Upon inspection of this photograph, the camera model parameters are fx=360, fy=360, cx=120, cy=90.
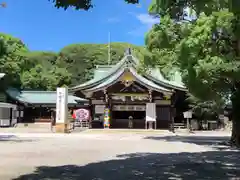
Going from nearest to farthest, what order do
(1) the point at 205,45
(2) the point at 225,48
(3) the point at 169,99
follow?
(1) the point at 205,45 → (2) the point at 225,48 → (3) the point at 169,99

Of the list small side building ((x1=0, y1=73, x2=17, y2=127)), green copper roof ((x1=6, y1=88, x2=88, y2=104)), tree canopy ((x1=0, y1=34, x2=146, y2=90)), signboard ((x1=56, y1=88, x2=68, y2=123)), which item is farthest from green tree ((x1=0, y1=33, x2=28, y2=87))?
signboard ((x1=56, y1=88, x2=68, y2=123))

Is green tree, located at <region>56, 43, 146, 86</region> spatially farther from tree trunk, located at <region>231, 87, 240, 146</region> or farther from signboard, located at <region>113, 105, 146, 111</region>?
tree trunk, located at <region>231, 87, 240, 146</region>

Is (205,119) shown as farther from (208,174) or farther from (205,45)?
(208,174)

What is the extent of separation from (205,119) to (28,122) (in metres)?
20.9

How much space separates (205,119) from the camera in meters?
40.9

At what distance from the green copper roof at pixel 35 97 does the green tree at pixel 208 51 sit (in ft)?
83.9

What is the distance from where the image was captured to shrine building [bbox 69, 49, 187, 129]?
3394 centimetres

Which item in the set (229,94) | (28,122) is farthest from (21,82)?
(229,94)

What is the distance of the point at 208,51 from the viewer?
51.0ft

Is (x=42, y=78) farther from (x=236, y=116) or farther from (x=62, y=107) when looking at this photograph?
(x=236, y=116)

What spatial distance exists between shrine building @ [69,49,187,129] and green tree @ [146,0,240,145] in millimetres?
15478

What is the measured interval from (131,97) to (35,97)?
15834mm

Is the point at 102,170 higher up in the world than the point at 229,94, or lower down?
lower down

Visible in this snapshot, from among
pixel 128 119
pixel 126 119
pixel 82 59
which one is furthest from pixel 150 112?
pixel 82 59
